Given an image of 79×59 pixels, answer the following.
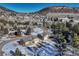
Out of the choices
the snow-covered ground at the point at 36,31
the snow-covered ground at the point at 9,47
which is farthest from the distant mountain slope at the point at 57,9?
the snow-covered ground at the point at 9,47

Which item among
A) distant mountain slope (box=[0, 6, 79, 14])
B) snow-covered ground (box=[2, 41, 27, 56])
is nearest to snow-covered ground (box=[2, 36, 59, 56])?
snow-covered ground (box=[2, 41, 27, 56])

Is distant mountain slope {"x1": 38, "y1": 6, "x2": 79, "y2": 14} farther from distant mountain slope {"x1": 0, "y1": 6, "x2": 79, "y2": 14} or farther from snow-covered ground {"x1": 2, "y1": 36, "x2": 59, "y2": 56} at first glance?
snow-covered ground {"x1": 2, "y1": 36, "x2": 59, "y2": 56}

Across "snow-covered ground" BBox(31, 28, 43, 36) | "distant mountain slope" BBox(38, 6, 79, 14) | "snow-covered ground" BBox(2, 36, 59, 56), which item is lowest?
"snow-covered ground" BBox(2, 36, 59, 56)

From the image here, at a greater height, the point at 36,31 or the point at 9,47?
the point at 36,31

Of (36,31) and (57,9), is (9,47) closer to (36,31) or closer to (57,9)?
(36,31)

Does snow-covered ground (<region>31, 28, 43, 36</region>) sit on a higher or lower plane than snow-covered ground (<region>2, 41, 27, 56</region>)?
higher

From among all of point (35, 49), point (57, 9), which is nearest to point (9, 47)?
point (35, 49)

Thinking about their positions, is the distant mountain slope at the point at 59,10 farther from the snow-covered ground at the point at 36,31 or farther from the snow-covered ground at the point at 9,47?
the snow-covered ground at the point at 9,47

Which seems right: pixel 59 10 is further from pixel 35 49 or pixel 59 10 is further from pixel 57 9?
pixel 35 49

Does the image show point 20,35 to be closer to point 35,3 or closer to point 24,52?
point 24,52

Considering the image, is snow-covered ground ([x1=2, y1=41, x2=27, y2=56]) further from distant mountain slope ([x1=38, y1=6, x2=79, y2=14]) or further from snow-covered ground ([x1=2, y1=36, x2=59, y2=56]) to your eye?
distant mountain slope ([x1=38, y1=6, x2=79, y2=14])

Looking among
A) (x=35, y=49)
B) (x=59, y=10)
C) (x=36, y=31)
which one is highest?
(x=59, y=10)

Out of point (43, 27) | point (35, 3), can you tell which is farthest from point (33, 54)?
point (35, 3)
